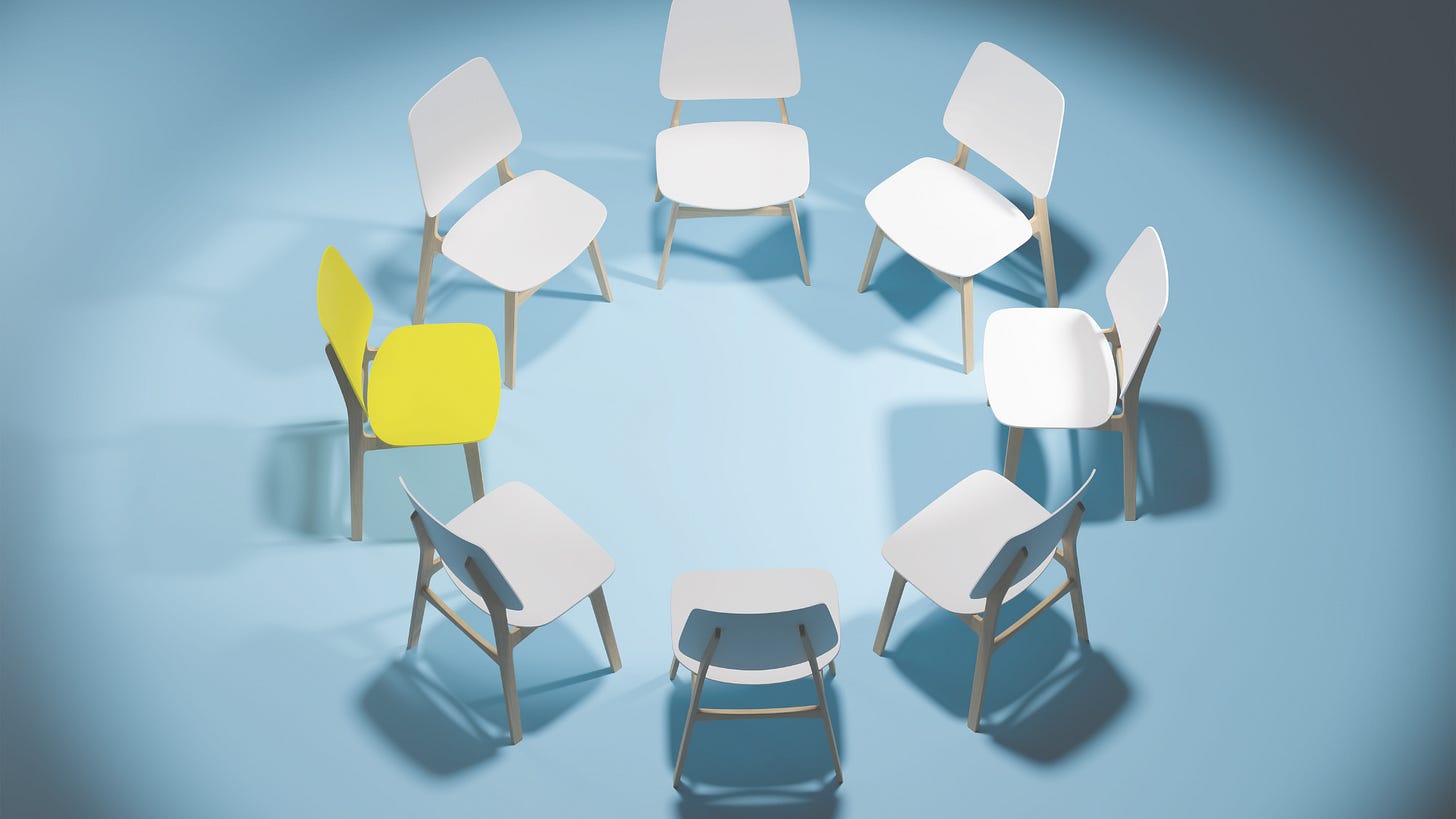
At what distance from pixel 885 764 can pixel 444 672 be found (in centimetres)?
155

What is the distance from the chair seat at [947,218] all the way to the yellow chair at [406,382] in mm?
1779

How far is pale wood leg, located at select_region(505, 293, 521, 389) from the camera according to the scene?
17.9 ft

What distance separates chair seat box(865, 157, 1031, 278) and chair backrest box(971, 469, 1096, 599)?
5.00 ft

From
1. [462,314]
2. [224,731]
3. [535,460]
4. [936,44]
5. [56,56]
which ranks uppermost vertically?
[936,44]

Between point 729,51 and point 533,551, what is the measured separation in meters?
2.73

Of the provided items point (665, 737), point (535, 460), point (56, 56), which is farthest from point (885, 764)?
point (56, 56)

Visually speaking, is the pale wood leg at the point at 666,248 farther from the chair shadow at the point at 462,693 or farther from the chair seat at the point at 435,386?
the chair shadow at the point at 462,693

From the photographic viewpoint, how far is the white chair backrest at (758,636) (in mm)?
3760

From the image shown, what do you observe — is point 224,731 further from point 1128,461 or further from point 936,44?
point 936,44

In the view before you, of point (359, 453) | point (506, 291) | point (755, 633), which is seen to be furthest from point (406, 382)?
point (755, 633)

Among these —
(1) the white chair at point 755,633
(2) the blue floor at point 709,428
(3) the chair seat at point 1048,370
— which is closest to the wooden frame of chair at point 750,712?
(1) the white chair at point 755,633

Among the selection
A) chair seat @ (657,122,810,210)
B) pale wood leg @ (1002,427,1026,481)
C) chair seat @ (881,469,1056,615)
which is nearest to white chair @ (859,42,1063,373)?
chair seat @ (657,122,810,210)

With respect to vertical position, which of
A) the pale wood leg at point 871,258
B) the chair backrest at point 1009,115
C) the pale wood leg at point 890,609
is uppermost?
the chair backrest at point 1009,115

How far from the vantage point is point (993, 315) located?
17.2 ft
